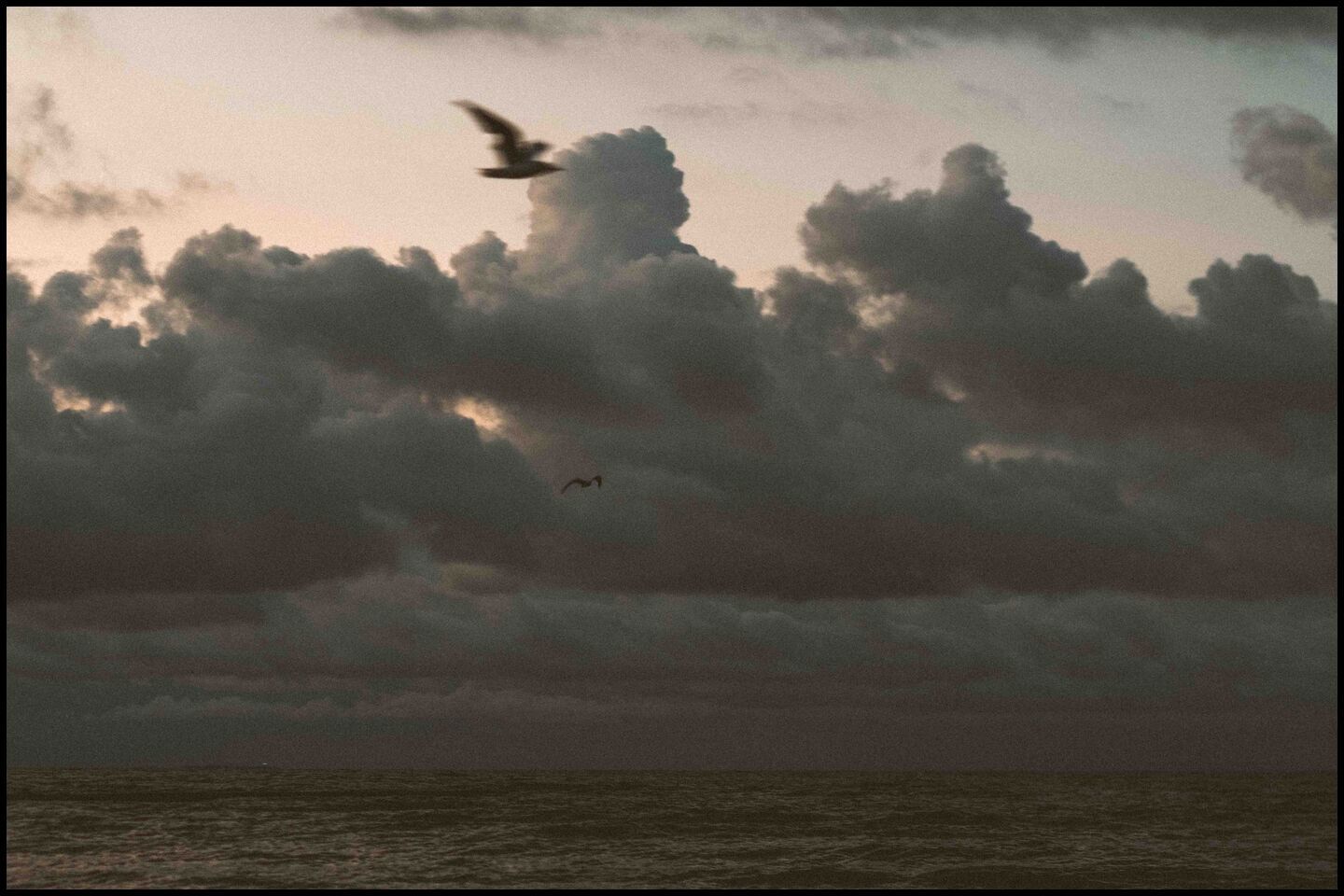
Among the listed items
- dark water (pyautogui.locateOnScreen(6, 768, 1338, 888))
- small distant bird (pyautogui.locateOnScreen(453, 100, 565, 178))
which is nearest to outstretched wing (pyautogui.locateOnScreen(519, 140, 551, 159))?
small distant bird (pyautogui.locateOnScreen(453, 100, 565, 178))

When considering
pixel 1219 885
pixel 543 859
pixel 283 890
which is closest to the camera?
pixel 283 890

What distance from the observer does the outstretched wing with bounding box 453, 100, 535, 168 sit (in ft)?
97.5

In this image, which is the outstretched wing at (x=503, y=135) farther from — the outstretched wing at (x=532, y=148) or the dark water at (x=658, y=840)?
the dark water at (x=658, y=840)

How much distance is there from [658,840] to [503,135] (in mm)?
41720

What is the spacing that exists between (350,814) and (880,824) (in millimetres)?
31439

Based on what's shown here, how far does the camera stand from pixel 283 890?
42.0m

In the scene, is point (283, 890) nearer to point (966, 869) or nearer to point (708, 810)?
point (966, 869)

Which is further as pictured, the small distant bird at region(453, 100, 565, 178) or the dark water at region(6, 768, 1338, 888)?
the dark water at region(6, 768, 1338, 888)

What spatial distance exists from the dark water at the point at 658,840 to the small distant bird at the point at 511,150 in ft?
83.8

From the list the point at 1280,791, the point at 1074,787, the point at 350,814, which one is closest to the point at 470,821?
the point at 350,814

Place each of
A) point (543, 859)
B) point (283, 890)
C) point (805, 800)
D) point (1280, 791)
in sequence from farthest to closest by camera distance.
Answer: point (1280, 791)
point (805, 800)
point (543, 859)
point (283, 890)

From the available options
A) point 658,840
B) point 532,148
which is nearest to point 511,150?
point 532,148

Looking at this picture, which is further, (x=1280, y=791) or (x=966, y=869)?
(x=1280, y=791)

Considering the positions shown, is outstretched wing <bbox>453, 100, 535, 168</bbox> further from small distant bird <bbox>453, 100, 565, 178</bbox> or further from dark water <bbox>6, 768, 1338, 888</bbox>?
dark water <bbox>6, 768, 1338, 888</bbox>
